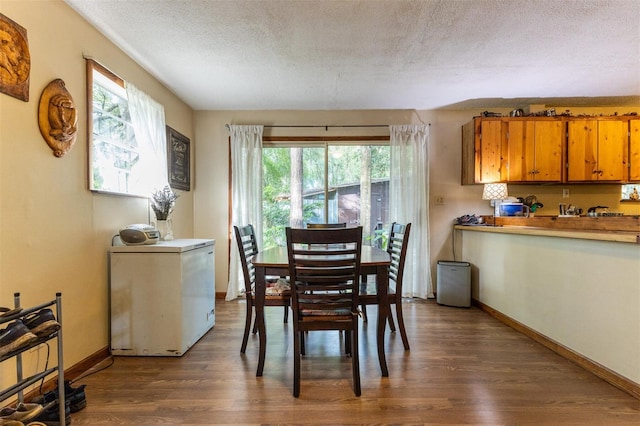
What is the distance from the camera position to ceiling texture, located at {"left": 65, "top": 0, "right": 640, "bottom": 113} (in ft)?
6.37

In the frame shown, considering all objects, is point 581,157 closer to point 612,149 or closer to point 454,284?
point 612,149

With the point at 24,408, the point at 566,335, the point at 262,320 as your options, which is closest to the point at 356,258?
the point at 262,320

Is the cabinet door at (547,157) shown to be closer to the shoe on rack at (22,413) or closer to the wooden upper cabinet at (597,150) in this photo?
the wooden upper cabinet at (597,150)

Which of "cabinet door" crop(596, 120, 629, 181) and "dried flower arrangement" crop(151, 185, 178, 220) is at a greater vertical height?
"cabinet door" crop(596, 120, 629, 181)

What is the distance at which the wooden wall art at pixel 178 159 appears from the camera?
324 centimetres

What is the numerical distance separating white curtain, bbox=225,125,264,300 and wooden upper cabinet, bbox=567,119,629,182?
3.80 meters

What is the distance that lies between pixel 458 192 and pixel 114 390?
3980mm

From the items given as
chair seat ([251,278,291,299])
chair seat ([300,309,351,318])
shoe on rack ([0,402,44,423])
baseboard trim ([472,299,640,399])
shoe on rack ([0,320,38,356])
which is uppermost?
shoe on rack ([0,320,38,356])

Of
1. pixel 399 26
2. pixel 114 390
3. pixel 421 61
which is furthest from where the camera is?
pixel 421 61

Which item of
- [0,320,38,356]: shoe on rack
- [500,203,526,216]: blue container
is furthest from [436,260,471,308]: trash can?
[0,320,38,356]: shoe on rack

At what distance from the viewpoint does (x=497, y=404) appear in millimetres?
1651

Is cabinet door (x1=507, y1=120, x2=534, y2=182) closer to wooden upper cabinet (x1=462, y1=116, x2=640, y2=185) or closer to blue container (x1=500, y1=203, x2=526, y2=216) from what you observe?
wooden upper cabinet (x1=462, y1=116, x2=640, y2=185)

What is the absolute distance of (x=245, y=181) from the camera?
12.5ft

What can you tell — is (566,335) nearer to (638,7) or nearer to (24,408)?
(638,7)
